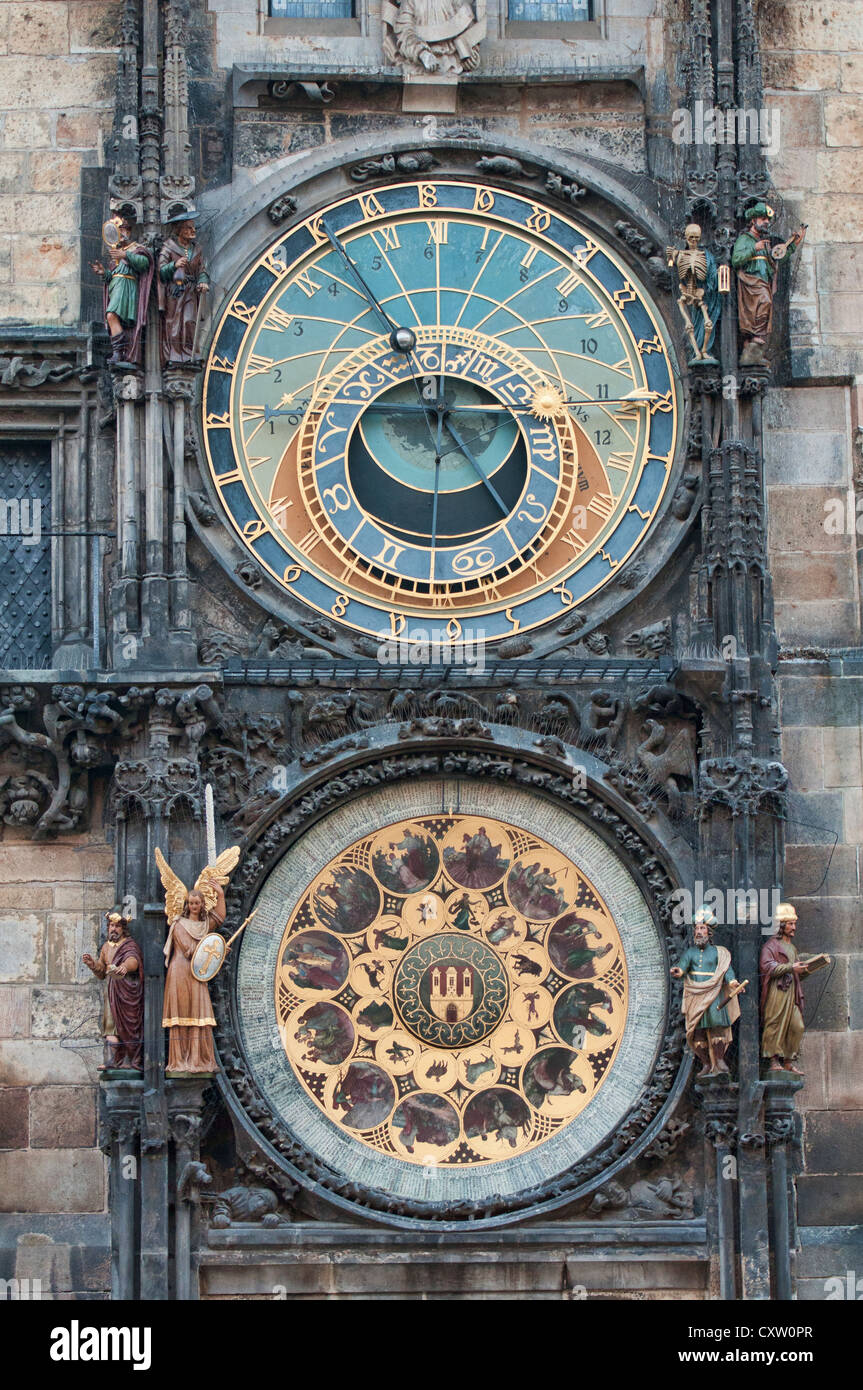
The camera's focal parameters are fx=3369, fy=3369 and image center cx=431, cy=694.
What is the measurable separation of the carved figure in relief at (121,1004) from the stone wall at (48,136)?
3.46 metres

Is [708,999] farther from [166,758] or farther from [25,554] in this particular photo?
[25,554]

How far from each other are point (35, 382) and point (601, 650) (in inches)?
128

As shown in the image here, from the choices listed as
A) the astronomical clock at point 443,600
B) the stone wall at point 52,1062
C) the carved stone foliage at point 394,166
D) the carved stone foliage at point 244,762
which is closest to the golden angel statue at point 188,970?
the astronomical clock at point 443,600

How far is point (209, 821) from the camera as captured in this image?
1662 centimetres

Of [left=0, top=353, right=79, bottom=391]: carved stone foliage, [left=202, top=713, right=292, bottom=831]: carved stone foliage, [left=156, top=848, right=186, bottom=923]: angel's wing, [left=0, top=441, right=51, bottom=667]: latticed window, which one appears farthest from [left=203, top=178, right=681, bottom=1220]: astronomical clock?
[left=0, top=441, right=51, bottom=667]: latticed window

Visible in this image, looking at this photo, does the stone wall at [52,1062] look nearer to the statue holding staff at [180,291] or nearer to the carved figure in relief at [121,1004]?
the carved figure in relief at [121,1004]

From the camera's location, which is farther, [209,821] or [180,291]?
[180,291]

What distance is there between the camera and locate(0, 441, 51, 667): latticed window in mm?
17500

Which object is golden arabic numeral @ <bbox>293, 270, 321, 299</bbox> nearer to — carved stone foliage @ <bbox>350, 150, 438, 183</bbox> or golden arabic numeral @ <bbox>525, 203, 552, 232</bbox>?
carved stone foliage @ <bbox>350, 150, 438, 183</bbox>

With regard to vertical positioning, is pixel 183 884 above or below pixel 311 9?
below

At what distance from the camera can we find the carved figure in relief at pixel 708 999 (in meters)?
16.4

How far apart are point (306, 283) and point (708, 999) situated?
436 cm

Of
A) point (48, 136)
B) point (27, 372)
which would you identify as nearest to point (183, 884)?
point (27, 372)
